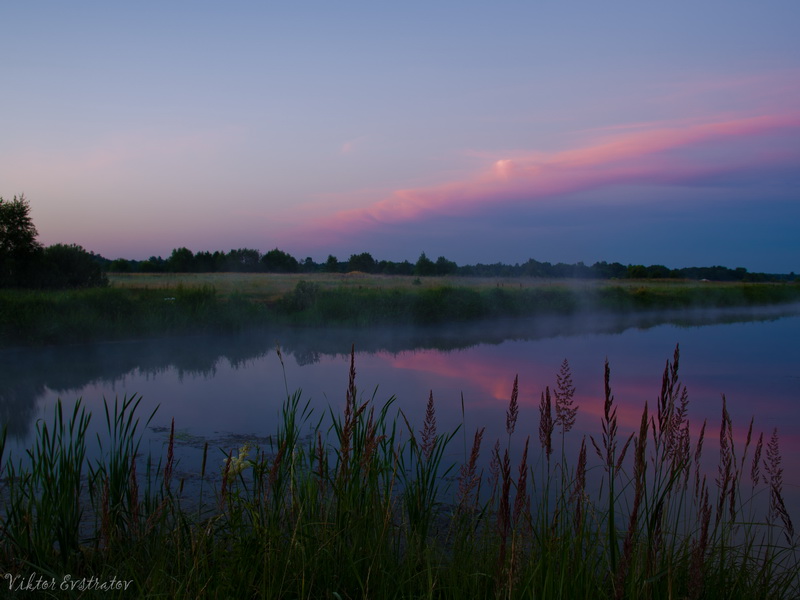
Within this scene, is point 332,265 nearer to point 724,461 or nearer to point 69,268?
point 69,268

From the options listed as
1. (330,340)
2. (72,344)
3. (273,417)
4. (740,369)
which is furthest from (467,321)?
A: (273,417)

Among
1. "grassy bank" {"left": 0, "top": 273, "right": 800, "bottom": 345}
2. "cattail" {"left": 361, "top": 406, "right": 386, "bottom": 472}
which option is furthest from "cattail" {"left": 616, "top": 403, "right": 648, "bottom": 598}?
"grassy bank" {"left": 0, "top": 273, "right": 800, "bottom": 345}

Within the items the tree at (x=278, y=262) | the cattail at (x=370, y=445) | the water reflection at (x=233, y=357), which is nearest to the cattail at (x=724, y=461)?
the cattail at (x=370, y=445)

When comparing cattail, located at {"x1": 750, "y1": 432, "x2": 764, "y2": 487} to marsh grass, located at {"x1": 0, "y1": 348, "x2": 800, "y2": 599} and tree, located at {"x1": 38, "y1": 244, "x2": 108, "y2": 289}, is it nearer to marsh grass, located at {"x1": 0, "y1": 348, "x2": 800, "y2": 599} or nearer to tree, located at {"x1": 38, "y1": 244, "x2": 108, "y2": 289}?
marsh grass, located at {"x1": 0, "y1": 348, "x2": 800, "y2": 599}

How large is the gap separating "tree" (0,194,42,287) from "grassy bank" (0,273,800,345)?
2181mm

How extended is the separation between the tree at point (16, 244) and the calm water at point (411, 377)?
5.82 metres

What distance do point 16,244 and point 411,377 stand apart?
12568mm

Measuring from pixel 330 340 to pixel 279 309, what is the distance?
314 cm

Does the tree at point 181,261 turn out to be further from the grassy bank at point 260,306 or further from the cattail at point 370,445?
the cattail at point 370,445

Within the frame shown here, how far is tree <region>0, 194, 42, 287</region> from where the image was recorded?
1541 cm

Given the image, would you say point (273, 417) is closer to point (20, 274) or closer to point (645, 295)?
point (20, 274)

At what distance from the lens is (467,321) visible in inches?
715

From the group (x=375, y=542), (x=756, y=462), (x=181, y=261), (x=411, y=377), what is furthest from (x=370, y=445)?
(x=181, y=261)

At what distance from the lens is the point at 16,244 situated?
52.1 feet
